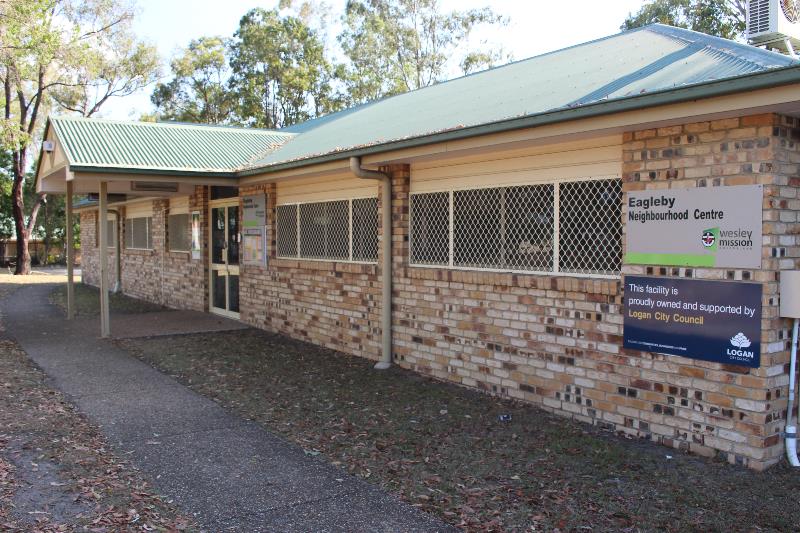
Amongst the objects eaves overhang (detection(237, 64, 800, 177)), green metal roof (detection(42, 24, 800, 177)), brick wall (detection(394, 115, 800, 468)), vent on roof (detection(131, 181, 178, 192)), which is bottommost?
brick wall (detection(394, 115, 800, 468))

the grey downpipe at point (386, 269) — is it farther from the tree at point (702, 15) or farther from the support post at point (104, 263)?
the tree at point (702, 15)

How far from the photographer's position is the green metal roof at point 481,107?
520cm

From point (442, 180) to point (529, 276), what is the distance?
5.87 feet

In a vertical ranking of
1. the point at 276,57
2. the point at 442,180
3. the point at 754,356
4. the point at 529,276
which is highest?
the point at 276,57

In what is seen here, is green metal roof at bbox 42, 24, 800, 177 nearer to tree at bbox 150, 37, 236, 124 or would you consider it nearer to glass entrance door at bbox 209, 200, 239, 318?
glass entrance door at bbox 209, 200, 239, 318

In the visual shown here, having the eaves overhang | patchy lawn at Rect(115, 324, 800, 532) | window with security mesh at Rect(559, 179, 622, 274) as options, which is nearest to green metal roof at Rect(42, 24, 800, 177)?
the eaves overhang

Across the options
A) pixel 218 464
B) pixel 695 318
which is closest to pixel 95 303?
pixel 218 464

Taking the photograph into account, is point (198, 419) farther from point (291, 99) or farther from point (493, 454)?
point (291, 99)

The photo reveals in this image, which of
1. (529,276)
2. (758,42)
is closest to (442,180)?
(529,276)

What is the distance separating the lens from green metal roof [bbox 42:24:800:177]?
17.1 ft

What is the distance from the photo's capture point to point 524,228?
22.3 feet

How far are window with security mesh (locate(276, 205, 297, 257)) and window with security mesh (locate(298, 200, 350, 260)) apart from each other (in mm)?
255

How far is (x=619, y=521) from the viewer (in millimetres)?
4137

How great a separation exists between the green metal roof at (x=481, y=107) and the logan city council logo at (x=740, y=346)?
1.74 metres
